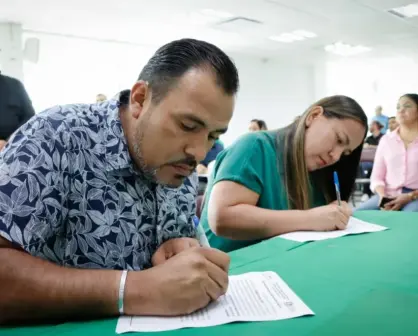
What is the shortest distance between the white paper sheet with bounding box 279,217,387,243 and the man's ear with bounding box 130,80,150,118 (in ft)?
2.12

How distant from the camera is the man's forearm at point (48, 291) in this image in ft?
2.19

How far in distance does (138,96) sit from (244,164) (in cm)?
68

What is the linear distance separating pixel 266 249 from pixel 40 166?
0.68m

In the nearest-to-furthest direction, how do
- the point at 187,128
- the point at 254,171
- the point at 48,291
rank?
the point at 48,291 → the point at 187,128 → the point at 254,171

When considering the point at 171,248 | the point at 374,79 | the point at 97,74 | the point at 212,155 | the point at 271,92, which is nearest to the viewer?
the point at 171,248

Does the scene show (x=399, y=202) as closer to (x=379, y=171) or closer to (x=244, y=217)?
(x=379, y=171)

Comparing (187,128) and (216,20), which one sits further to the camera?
(216,20)

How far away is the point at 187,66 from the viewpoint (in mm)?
855

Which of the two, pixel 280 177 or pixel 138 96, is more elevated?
pixel 138 96

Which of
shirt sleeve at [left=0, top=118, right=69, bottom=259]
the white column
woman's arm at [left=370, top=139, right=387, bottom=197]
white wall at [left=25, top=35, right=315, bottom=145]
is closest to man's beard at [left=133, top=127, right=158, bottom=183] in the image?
shirt sleeve at [left=0, top=118, right=69, bottom=259]

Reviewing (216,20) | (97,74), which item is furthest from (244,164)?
(97,74)

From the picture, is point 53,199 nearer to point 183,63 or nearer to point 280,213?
point 183,63

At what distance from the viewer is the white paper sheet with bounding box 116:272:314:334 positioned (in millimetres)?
679

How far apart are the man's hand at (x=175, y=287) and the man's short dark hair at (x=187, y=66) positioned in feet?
1.09
